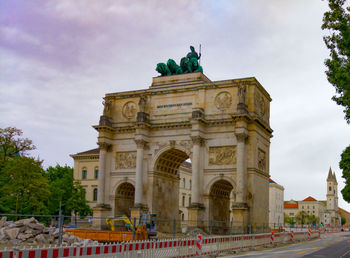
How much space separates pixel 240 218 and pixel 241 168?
4.25 metres

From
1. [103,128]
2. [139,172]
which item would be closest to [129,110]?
[103,128]

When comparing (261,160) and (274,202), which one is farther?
(274,202)

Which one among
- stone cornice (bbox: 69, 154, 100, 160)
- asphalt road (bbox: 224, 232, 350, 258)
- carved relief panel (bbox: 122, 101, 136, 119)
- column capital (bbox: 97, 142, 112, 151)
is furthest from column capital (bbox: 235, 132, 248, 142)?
stone cornice (bbox: 69, 154, 100, 160)

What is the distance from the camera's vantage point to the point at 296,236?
4494 cm

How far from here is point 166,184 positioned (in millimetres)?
46219

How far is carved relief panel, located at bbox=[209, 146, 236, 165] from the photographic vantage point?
40812 mm

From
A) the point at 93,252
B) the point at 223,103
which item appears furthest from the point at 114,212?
the point at 93,252

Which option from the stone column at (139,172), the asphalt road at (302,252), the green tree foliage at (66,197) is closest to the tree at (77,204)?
the green tree foliage at (66,197)

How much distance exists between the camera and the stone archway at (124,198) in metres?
45.8

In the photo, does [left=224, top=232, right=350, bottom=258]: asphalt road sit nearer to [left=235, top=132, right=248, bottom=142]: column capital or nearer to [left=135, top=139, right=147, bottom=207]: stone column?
[left=235, top=132, right=248, bottom=142]: column capital

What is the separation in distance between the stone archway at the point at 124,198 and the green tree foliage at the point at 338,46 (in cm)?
2800

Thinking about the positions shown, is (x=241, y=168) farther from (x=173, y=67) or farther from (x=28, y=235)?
(x=28, y=235)

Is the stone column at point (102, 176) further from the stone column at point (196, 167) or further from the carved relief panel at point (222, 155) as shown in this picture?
the carved relief panel at point (222, 155)

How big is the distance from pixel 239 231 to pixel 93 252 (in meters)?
24.8
